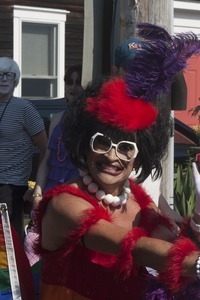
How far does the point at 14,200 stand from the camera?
4.73 metres

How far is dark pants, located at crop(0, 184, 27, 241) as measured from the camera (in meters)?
4.69

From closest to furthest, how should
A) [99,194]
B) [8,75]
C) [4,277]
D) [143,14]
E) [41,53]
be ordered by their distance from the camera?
[99,194] → [4,277] → [143,14] → [8,75] → [41,53]

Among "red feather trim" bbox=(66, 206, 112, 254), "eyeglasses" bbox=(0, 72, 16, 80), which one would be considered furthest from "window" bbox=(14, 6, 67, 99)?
"red feather trim" bbox=(66, 206, 112, 254)

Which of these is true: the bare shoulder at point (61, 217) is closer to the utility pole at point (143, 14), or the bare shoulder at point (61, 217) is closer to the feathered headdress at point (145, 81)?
the feathered headdress at point (145, 81)

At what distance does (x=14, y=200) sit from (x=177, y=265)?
279 cm

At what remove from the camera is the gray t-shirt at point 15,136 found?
4691mm

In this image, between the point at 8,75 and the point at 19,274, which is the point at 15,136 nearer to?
the point at 8,75

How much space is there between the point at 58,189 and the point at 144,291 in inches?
15.7

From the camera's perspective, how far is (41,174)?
13.6ft

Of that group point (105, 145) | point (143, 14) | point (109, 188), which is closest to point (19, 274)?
point (109, 188)

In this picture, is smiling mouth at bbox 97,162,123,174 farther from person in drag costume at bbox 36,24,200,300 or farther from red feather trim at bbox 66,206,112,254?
red feather trim at bbox 66,206,112,254

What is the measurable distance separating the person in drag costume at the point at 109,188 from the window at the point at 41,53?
378 inches

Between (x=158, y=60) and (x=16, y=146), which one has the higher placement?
(x=158, y=60)

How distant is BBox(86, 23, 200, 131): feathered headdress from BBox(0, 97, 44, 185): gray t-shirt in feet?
7.84
